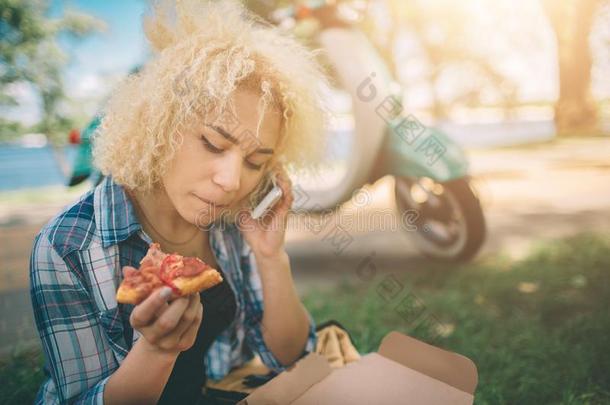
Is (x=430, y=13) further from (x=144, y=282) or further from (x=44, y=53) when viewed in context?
(x=144, y=282)

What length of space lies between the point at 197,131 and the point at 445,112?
14665 millimetres

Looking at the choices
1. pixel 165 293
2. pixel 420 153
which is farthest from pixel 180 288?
pixel 420 153

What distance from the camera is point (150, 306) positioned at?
91cm

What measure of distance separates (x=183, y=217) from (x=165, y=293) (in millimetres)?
411

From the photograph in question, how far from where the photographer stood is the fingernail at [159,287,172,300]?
2.99ft

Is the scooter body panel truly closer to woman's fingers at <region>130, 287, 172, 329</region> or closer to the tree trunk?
woman's fingers at <region>130, 287, 172, 329</region>

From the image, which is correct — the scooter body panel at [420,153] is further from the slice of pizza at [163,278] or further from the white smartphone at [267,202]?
the slice of pizza at [163,278]

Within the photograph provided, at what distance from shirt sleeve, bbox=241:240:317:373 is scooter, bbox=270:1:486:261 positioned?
149cm

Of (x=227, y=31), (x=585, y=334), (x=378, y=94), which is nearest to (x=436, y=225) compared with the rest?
(x=378, y=94)

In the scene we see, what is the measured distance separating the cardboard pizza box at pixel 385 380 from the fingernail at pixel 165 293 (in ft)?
1.40

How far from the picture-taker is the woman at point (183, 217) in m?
1.07

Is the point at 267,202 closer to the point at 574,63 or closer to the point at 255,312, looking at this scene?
the point at 255,312

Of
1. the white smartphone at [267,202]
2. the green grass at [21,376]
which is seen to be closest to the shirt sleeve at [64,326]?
the white smartphone at [267,202]

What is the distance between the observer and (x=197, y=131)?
1207 millimetres
